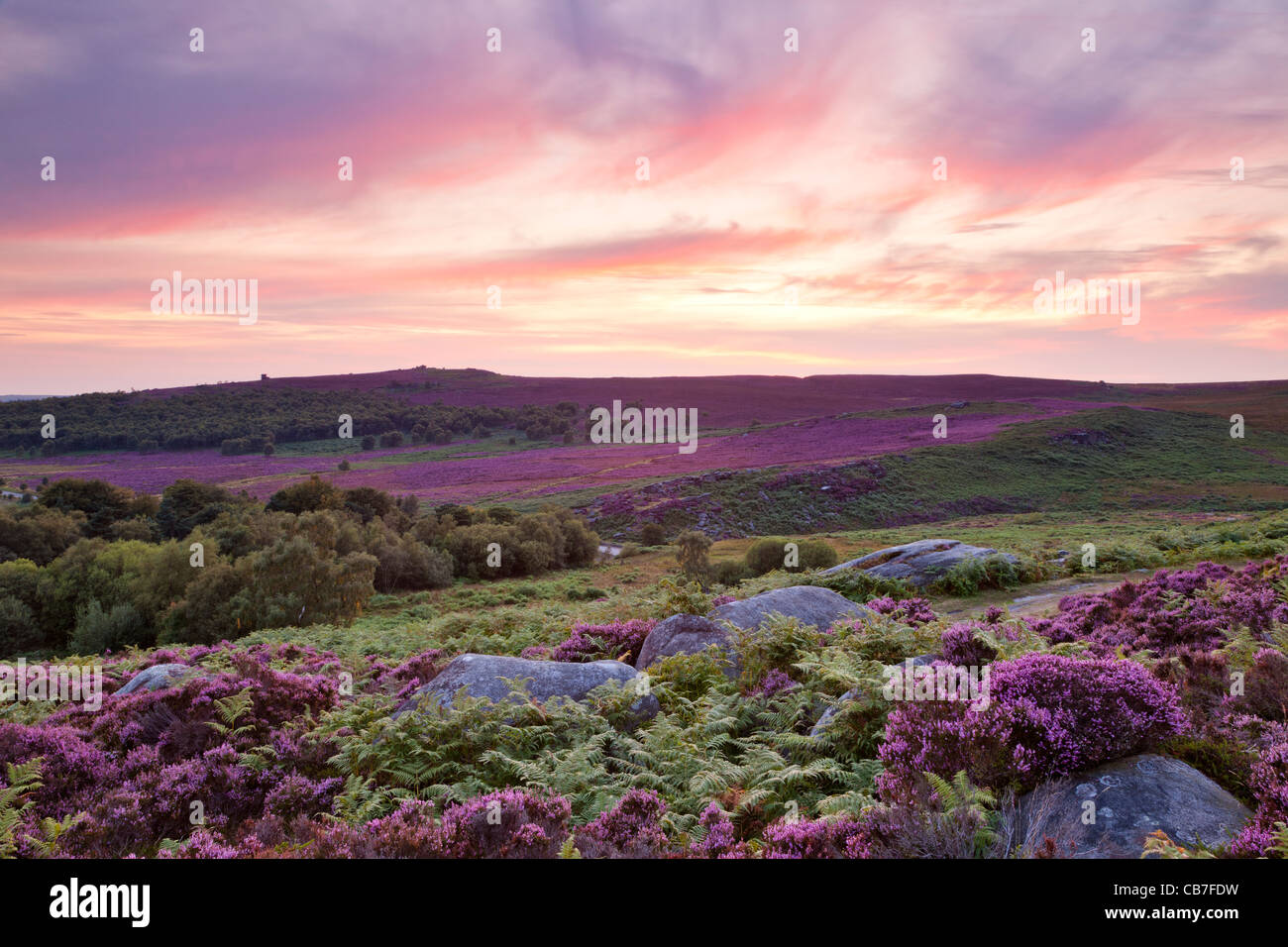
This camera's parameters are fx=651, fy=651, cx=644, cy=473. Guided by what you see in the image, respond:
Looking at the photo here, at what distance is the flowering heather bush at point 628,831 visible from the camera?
4.02 meters

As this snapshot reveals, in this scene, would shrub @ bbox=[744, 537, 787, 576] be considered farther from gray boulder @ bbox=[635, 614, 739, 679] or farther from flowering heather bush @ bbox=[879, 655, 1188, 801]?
flowering heather bush @ bbox=[879, 655, 1188, 801]

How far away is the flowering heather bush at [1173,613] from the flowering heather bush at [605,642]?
5.77 meters

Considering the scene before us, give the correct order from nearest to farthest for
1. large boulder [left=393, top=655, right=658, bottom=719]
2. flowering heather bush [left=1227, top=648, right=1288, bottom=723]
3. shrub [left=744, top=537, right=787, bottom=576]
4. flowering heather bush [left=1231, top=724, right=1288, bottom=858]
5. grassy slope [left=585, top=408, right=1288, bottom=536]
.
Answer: flowering heather bush [left=1231, top=724, right=1288, bottom=858]
flowering heather bush [left=1227, top=648, right=1288, bottom=723]
large boulder [left=393, top=655, right=658, bottom=719]
shrub [left=744, top=537, right=787, bottom=576]
grassy slope [left=585, top=408, right=1288, bottom=536]

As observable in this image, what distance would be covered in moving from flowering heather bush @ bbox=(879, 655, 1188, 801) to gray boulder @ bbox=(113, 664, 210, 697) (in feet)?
27.8

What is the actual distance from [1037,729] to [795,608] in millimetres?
→ 6567

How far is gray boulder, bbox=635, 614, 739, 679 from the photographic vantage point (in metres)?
9.12

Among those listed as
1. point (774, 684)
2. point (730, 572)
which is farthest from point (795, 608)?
point (730, 572)

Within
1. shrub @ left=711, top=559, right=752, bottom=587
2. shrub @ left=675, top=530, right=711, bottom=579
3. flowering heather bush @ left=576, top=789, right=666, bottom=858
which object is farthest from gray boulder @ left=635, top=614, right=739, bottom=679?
shrub @ left=711, top=559, right=752, bottom=587

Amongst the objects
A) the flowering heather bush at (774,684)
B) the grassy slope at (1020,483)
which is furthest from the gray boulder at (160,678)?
the grassy slope at (1020,483)

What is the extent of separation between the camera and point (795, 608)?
10.9 m

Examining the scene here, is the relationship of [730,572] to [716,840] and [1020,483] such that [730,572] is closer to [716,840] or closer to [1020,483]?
[716,840]

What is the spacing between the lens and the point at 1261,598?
8352 millimetres

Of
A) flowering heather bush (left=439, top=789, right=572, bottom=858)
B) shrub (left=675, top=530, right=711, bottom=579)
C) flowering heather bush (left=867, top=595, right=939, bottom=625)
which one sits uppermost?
flowering heather bush (left=439, top=789, right=572, bottom=858)

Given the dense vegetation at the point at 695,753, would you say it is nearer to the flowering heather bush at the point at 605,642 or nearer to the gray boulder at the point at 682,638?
the gray boulder at the point at 682,638
